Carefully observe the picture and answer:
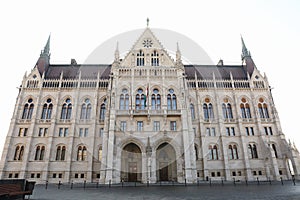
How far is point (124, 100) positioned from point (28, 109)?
19580 mm

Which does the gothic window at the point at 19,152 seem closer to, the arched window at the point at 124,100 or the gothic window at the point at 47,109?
the gothic window at the point at 47,109

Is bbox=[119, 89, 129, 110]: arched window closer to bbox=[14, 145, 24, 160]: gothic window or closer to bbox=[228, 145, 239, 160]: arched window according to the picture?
bbox=[14, 145, 24, 160]: gothic window

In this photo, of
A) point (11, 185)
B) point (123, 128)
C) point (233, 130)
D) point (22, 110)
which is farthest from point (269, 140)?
point (22, 110)

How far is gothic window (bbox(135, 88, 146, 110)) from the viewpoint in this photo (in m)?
30.8

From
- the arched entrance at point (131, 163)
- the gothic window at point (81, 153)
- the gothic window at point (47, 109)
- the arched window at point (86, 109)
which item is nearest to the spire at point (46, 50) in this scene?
the gothic window at point (47, 109)

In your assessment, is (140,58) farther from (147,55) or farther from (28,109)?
(28,109)

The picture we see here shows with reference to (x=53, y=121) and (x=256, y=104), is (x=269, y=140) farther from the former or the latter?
(x=53, y=121)

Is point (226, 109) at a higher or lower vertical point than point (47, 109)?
higher

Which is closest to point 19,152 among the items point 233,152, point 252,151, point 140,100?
point 140,100

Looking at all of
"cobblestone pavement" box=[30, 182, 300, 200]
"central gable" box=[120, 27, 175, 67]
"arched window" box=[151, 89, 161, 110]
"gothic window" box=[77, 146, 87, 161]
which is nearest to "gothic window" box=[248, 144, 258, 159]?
"cobblestone pavement" box=[30, 182, 300, 200]

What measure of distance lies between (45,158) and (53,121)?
21.5ft

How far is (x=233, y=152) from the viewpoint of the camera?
111 ft

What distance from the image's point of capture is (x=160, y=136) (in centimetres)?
2827

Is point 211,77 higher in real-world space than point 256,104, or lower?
higher
